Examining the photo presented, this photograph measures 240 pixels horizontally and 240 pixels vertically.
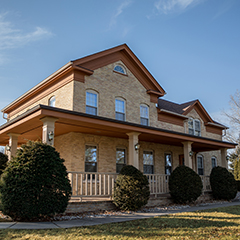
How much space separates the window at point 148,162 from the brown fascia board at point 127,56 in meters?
4.22

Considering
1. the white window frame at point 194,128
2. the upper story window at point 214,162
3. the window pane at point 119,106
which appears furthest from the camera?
the upper story window at point 214,162

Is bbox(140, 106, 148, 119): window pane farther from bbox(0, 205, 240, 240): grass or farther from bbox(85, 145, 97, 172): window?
bbox(0, 205, 240, 240): grass

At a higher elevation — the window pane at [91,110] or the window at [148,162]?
the window pane at [91,110]

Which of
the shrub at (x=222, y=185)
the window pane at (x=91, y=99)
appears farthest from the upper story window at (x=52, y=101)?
the shrub at (x=222, y=185)

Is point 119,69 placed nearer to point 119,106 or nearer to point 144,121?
point 119,106

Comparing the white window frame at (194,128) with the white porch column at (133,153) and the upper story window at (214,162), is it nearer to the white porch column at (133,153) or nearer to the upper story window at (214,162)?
the upper story window at (214,162)

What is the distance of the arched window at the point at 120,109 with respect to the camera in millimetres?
15302

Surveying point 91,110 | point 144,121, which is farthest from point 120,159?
point 91,110

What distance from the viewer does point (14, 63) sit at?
42.0ft

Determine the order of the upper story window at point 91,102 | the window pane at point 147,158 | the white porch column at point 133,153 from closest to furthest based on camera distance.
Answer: the white porch column at point 133,153 → the upper story window at point 91,102 → the window pane at point 147,158

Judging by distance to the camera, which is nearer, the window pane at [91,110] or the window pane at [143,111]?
the window pane at [91,110]

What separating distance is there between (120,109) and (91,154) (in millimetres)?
3280

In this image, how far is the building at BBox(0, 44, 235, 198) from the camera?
11492 mm

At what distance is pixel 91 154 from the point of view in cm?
1395
